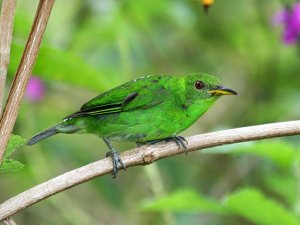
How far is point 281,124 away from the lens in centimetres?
164

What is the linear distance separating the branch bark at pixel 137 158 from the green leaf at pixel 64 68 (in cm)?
82

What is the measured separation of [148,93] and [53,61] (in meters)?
0.39

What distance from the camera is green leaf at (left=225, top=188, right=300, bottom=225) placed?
7.70ft

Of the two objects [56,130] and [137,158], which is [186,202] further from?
[137,158]

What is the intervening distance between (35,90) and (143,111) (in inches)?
53.5

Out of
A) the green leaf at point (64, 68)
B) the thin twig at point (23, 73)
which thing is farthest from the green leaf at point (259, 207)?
the thin twig at point (23, 73)

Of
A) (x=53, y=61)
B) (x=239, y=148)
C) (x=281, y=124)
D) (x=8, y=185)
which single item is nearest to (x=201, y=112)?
(x=239, y=148)

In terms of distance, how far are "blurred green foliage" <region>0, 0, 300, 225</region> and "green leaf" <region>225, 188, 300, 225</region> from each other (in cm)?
82

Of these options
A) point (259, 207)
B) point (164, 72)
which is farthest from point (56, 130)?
point (164, 72)

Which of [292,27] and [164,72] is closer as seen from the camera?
[292,27]

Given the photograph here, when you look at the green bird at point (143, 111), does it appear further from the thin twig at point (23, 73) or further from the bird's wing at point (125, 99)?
the thin twig at point (23, 73)

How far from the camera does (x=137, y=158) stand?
5.69 ft

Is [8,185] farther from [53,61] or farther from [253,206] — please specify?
[253,206]

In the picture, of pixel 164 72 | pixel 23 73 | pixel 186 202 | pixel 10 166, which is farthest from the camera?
pixel 164 72
